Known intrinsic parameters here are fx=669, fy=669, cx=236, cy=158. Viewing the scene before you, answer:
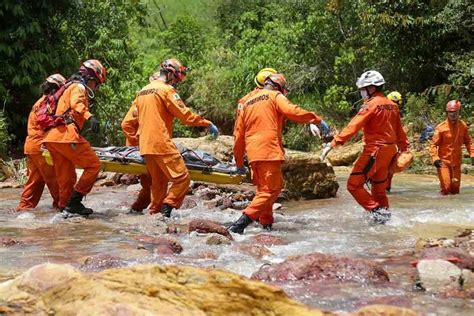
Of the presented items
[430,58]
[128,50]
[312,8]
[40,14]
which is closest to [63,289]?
[40,14]

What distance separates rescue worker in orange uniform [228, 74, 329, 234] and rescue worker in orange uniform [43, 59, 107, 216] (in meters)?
1.71

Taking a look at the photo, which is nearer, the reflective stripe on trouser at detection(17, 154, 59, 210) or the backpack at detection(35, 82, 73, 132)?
the backpack at detection(35, 82, 73, 132)

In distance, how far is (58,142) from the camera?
23.8 ft

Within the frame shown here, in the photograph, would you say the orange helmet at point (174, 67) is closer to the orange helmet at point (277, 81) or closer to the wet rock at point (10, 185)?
the orange helmet at point (277, 81)

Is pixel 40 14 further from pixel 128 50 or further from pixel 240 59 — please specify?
pixel 240 59

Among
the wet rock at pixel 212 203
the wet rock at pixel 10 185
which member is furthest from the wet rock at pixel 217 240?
the wet rock at pixel 10 185

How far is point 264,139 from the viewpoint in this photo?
662 centimetres

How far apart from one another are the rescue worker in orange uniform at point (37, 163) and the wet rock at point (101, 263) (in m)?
3.28

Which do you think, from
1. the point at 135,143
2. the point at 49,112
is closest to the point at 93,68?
the point at 49,112

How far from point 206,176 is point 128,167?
2.99ft

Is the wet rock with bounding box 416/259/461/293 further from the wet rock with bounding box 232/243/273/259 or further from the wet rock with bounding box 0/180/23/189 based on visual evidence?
the wet rock with bounding box 0/180/23/189

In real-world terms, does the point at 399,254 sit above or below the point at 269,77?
below

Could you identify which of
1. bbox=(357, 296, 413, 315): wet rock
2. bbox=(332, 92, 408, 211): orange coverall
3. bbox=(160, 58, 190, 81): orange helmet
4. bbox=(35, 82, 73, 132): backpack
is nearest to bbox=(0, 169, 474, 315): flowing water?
bbox=(357, 296, 413, 315): wet rock

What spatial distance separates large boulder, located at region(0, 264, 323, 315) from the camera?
2.73 metres
